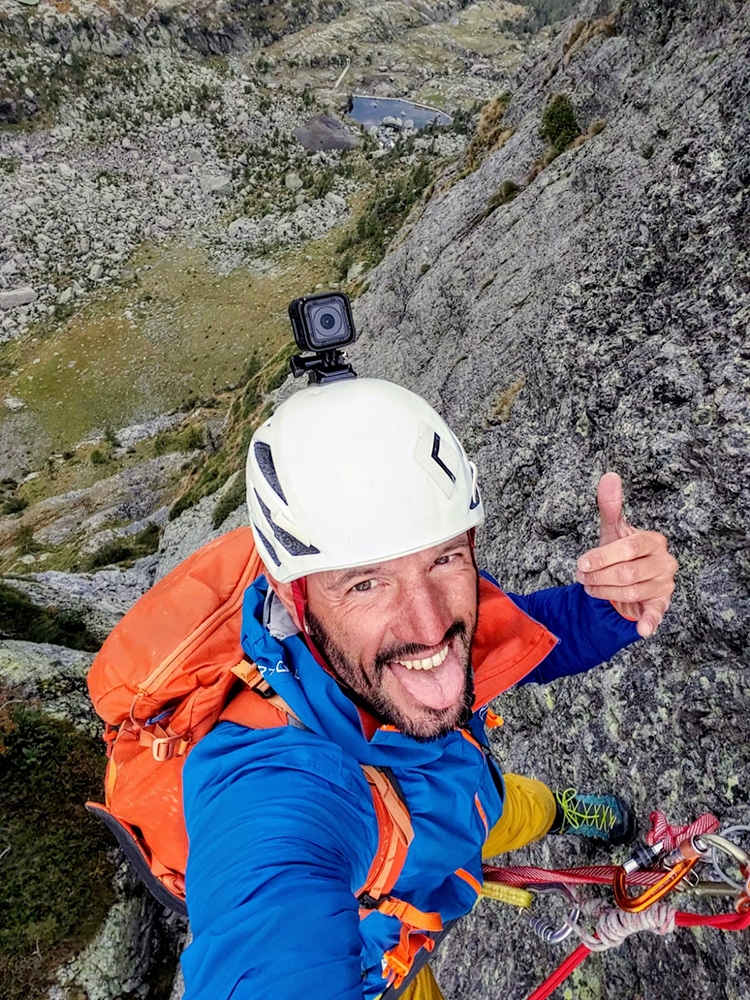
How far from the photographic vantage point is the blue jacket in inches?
82.7

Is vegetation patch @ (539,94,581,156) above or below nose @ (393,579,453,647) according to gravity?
above

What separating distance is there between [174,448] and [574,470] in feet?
115

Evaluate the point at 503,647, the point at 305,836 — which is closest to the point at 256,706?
the point at 305,836

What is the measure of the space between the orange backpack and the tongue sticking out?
453 millimetres

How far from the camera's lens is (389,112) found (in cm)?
9538

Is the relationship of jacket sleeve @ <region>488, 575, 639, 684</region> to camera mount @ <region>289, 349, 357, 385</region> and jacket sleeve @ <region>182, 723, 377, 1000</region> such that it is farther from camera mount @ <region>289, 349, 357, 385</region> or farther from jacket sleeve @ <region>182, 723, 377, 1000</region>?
camera mount @ <region>289, 349, 357, 385</region>

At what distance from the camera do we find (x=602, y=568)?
304 centimetres

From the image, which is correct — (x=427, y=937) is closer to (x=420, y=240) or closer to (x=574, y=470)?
(x=574, y=470)

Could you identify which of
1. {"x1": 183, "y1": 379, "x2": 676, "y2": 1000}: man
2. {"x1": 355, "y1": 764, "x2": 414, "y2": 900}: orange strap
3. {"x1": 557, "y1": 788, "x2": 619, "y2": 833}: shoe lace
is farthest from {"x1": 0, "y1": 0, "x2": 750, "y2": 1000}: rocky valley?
{"x1": 355, "y1": 764, "x2": 414, "y2": 900}: orange strap

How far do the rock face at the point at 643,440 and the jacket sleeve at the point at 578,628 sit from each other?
1.49 m

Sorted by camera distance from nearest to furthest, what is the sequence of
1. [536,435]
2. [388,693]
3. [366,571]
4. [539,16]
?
[388,693], [366,571], [536,435], [539,16]

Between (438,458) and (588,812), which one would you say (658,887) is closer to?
(588,812)

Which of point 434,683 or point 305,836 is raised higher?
point 434,683

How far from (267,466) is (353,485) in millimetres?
679
